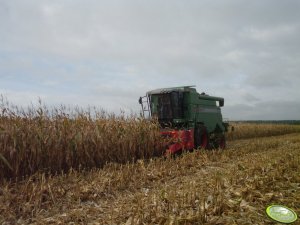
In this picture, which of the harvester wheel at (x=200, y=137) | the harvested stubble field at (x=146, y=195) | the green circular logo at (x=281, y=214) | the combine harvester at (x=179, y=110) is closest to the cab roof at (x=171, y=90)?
the combine harvester at (x=179, y=110)

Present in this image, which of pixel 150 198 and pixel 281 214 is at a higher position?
pixel 150 198

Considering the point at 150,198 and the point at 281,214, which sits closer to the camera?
the point at 281,214

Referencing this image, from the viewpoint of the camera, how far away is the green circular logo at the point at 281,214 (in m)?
4.04

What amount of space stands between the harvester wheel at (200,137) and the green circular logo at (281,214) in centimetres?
767

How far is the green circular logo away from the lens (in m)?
4.04

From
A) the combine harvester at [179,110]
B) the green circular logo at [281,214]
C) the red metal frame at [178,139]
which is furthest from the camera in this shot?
the combine harvester at [179,110]

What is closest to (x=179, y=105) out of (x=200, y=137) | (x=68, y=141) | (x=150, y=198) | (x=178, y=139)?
(x=200, y=137)

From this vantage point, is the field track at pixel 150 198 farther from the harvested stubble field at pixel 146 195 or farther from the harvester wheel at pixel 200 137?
the harvester wheel at pixel 200 137

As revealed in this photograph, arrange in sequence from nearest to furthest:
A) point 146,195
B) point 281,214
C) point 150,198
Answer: point 281,214 < point 150,198 < point 146,195

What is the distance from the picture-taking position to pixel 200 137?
1266 cm

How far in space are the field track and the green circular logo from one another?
0.09m

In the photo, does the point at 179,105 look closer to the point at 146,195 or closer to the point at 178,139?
the point at 178,139

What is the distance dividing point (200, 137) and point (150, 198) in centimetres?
808

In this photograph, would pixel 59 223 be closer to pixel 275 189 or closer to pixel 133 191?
pixel 133 191
